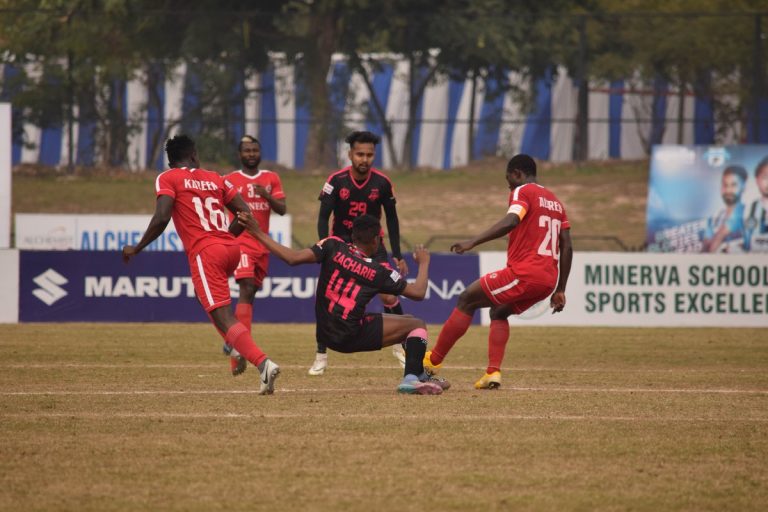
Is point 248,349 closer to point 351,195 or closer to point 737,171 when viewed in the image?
point 351,195

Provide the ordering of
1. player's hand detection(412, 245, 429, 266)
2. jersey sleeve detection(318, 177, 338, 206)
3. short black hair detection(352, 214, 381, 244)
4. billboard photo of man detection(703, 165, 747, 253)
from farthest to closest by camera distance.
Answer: billboard photo of man detection(703, 165, 747, 253) < jersey sleeve detection(318, 177, 338, 206) < short black hair detection(352, 214, 381, 244) < player's hand detection(412, 245, 429, 266)

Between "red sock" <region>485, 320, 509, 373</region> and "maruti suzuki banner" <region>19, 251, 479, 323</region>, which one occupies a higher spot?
"red sock" <region>485, 320, 509, 373</region>

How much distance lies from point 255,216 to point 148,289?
6631 millimetres

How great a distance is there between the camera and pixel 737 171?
27.6 m

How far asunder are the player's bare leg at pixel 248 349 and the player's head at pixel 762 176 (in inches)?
740

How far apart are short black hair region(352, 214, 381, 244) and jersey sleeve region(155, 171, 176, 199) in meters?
1.57

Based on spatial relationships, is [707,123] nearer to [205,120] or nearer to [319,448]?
[205,120]

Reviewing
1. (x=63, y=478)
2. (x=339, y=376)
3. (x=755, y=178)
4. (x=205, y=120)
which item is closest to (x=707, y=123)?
(x=755, y=178)

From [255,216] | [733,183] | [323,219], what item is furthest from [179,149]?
[733,183]

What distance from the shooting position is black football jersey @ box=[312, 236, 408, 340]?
10523mm

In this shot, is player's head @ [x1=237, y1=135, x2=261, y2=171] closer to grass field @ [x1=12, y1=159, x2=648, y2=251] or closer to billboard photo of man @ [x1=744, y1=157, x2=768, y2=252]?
billboard photo of man @ [x1=744, y1=157, x2=768, y2=252]

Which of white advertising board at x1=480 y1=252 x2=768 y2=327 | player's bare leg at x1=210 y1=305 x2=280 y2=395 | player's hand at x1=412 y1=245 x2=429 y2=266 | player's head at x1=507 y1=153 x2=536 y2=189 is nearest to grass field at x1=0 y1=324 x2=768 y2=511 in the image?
player's bare leg at x1=210 y1=305 x2=280 y2=395

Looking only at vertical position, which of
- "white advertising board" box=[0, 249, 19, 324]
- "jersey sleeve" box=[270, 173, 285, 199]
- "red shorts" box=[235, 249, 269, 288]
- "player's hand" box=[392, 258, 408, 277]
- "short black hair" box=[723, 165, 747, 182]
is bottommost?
"white advertising board" box=[0, 249, 19, 324]

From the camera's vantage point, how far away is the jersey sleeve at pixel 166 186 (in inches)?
427
